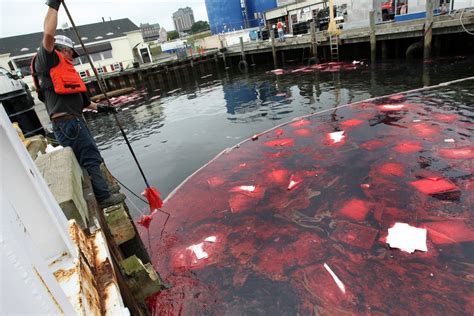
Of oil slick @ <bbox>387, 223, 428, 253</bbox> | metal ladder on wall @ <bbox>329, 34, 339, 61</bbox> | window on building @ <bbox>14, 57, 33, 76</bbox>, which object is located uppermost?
window on building @ <bbox>14, 57, 33, 76</bbox>

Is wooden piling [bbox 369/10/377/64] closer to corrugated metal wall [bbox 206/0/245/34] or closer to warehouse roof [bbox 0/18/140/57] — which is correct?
corrugated metal wall [bbox 206/0/245/34]

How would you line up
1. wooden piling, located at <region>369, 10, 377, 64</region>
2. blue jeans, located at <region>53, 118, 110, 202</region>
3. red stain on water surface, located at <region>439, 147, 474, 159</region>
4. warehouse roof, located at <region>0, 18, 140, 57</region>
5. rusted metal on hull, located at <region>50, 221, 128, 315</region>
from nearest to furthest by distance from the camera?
1. rusted metal on hull, located at <region>50, 221, 128, 315</region>
2. blue jeans, located at <region>53, 118, 110, 202</region>
3. red stain on water surface, located at <region>439, 147, 474, 159</region>
4. wooden piling, located at <region>369, 10, 377, 64</region>
5. warehouse roof, located at <region>0, 18, 140, 57</region>

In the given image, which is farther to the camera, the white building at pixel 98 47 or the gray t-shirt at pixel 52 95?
the white building at pixel 98 47

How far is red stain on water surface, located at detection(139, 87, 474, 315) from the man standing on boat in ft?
5.83

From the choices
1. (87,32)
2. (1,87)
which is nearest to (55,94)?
(1,87)

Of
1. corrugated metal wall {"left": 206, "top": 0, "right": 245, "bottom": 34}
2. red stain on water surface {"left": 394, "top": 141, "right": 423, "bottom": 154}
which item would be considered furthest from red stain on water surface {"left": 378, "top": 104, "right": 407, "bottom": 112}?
corrugated metal wall {"left": 206, "top": 0, "right": 245, "bottom": 34}

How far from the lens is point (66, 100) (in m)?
4.42

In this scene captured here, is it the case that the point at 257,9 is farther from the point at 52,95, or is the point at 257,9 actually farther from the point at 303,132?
the point at 52,95

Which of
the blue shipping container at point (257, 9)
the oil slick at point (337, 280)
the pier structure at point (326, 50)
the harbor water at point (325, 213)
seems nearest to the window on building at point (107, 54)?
the pier structure at point (326, 50)

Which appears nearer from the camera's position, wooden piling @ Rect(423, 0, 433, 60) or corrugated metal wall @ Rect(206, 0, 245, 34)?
wooden piling @ Rect(423, 0, 433, 60)

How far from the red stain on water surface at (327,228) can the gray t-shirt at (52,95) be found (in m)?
2.71

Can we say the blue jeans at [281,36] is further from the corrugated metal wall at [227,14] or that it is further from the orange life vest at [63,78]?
the orange life vest at [63,78]

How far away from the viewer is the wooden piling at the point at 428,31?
15.3m

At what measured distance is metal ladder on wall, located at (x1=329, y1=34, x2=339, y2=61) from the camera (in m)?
20.7
